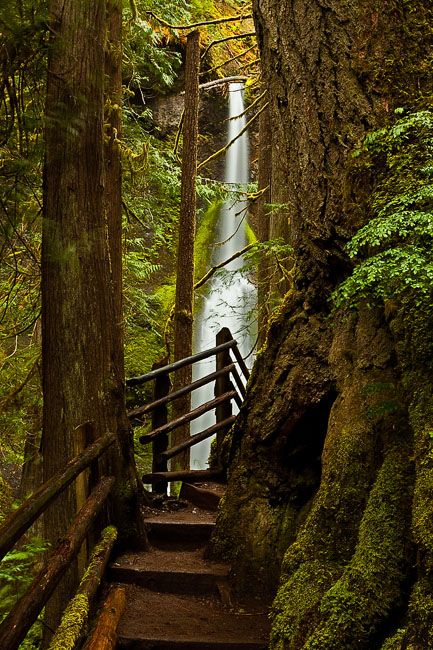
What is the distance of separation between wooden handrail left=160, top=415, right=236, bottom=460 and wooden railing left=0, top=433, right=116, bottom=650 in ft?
7.78

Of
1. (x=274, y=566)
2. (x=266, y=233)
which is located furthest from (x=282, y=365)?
(x=266, y=233)

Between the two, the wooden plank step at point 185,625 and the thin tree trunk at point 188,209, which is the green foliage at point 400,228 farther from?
the thin tree trunk at point 188,209

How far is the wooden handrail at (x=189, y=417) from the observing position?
7060 millimetres

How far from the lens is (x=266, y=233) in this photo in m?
12.3

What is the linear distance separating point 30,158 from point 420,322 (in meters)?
3.25

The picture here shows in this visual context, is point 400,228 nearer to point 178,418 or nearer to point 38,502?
point 38,502

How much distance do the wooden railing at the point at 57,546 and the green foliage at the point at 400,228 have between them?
5.39ft

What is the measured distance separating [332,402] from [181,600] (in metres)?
1.82

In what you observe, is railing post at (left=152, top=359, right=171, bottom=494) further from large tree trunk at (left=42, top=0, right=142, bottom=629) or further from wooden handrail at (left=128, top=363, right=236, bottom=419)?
large tree trunk at (left=42, top=0, right=142, bottom=629)

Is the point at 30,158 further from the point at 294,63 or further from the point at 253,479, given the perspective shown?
the point at 253,479

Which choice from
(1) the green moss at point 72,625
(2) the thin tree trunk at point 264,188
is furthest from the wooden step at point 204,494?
(2) the thin tree trunk at point 264,188

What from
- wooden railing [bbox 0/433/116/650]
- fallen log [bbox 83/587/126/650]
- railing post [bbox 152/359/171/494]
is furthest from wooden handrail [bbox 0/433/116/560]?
railing post [bbox 152/359/171/494]

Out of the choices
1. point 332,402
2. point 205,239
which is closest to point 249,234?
point 205,239

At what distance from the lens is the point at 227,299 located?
20.4 metres
